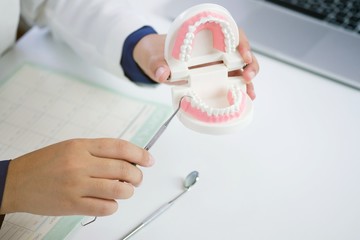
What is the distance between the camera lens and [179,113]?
66 centimetres

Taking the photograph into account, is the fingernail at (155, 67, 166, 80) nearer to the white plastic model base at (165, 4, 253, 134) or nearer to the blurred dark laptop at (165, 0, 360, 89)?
the white plastic model base at (165, 4, 253, 134)

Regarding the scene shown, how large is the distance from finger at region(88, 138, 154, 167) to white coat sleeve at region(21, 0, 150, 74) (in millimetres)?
271

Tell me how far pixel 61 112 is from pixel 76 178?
0.26 metres

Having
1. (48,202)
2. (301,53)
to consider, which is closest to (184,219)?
(48,202)

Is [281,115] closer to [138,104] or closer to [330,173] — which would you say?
[330,173]

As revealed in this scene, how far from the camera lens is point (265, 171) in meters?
0.72

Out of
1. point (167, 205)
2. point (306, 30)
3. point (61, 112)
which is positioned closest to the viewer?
point (167, 205)

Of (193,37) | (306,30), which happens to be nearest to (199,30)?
(193,37)

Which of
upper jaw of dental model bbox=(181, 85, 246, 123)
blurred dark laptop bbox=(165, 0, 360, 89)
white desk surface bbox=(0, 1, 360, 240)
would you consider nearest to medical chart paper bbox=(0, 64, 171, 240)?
white desk surface bbox=(0, 1, 360, 240)

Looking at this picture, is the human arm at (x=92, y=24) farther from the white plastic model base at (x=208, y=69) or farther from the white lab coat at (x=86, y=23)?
the white plastic model base at (x=208, y=69)

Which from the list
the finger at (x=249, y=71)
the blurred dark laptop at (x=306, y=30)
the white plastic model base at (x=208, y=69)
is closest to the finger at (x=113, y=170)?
the white plastic model base at (x=208, y=69)

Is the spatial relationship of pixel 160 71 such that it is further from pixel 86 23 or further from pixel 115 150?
A: pixel 86 23

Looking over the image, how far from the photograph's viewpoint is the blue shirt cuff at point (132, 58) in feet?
2.66

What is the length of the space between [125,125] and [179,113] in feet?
0.49
